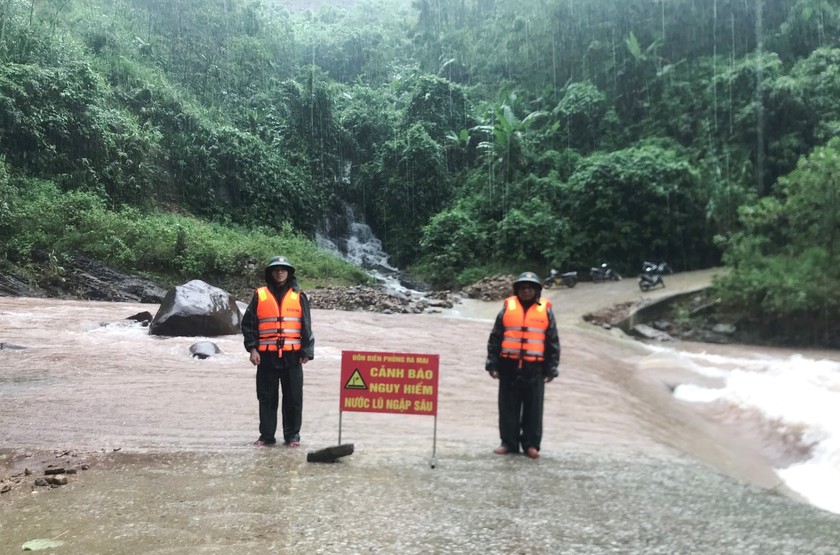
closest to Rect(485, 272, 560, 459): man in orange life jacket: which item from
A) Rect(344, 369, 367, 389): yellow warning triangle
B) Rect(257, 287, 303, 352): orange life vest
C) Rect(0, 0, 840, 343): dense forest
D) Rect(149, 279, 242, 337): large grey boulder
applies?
Rect(344, 369, 367, 389): yellow warning triangle

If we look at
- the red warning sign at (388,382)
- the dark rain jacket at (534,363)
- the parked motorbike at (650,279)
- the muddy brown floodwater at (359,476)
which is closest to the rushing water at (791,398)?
the muddy brown floodwater at (359,476)

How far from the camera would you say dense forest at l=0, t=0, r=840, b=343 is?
22844mm

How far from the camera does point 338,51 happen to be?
2015 inches

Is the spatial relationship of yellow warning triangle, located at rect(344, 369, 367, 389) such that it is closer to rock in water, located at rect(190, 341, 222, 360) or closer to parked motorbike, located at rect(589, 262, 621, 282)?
rock in water, located at rect(190, 341, 222, 360)

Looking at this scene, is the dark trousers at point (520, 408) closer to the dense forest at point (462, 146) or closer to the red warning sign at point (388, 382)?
the red warning sign at point (388, 382)

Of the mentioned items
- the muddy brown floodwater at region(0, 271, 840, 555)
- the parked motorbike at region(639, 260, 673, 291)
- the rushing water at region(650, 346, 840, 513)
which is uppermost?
the parked motorbike at region(639, 260, 673, 291)

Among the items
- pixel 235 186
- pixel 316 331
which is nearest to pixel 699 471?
pixel 316 331

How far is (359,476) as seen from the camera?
463 centimetres

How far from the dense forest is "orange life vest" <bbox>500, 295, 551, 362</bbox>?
48.8 feet

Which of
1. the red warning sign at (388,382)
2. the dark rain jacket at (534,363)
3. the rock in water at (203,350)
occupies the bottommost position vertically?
the rock in water at (203,350)

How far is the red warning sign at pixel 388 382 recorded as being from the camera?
5387mm

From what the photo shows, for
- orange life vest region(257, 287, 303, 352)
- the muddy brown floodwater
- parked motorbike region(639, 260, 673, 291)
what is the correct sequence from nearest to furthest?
the muddy brown floodwater < orange life vest region(257, 287, 303, 352) < parked motorbike region(639, 260, 673, 291)

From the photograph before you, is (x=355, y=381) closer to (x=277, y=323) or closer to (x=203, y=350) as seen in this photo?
(x=277, y=323)

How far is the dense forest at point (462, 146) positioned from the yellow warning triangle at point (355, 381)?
15773 mm
